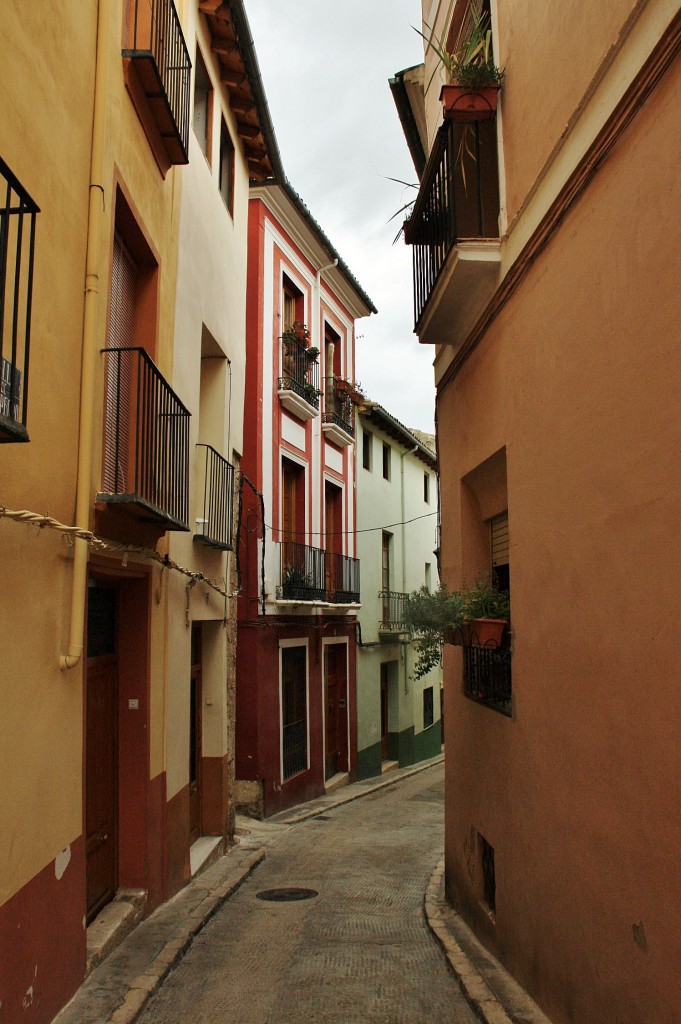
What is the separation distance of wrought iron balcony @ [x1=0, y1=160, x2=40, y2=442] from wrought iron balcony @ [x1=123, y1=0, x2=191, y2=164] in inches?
107

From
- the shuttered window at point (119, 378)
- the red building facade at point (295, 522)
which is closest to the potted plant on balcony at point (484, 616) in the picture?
the shuttered window at point (119, 378)

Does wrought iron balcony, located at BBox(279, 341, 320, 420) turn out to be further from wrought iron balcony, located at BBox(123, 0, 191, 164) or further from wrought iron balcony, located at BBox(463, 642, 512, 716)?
wrought iron balcony, located at BBox(463, 642, 512, 716)

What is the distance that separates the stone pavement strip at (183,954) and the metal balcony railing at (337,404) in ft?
34.8

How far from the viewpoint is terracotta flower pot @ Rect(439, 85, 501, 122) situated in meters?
6.92

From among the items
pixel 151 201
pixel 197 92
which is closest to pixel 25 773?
pixel 151 201

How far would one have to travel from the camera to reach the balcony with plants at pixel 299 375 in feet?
55.1

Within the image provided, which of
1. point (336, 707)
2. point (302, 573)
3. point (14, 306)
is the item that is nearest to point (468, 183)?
point (14, 306)

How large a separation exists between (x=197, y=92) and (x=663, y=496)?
8.74 metres

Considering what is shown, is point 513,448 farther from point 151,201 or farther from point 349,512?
point 349,512

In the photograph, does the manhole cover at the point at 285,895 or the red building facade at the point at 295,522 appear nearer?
the manhole cover at the point at 285,895

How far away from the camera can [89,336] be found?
593cm

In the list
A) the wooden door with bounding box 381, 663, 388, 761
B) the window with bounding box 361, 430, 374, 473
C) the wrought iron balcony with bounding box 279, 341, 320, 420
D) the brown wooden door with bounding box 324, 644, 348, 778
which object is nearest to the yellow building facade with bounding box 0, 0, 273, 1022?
the wrought iron balcony with bounding box 279, 341, 320, 420

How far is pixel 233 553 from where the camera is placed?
1210cm

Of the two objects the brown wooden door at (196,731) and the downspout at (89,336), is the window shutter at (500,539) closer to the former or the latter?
the downspout at (89,336)
